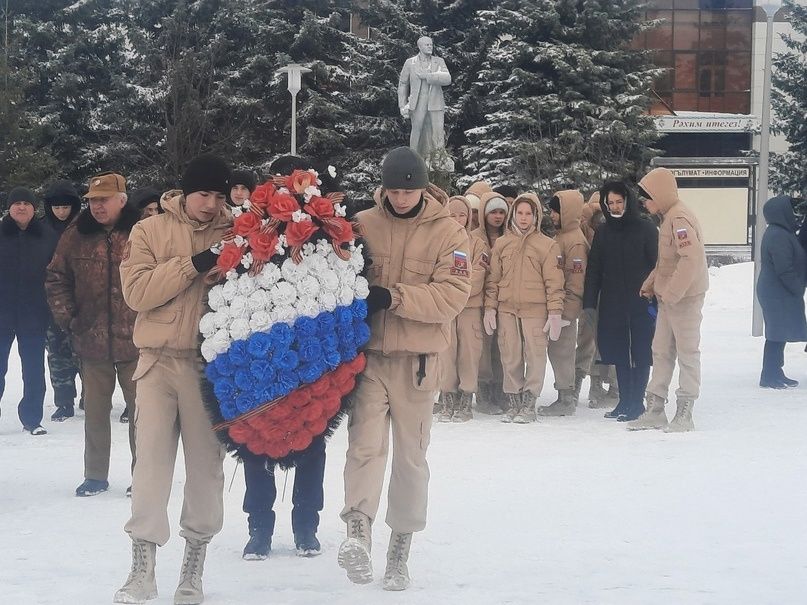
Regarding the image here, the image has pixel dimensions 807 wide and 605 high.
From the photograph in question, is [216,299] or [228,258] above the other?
[228,258]

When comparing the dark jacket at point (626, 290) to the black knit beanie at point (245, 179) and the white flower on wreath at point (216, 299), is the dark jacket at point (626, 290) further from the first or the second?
the white flower on wreath at point (216, 299)

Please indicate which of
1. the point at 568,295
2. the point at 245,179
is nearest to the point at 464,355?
the point at 568,295

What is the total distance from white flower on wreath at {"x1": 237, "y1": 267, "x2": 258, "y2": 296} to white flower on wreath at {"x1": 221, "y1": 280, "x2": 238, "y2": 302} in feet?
0.07

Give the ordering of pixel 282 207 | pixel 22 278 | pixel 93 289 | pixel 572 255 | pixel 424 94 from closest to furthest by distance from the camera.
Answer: pixel 282 207
pixel 93 289
pixel 22 278
pixel 572 255
pixel 424 94

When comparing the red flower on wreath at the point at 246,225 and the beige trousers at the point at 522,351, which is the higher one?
the red flower on wreath at the point at 246,225

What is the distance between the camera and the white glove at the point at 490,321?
36.4 ft

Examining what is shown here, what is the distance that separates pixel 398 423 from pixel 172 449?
1.03 metres

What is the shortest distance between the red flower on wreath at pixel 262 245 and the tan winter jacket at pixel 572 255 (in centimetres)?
629

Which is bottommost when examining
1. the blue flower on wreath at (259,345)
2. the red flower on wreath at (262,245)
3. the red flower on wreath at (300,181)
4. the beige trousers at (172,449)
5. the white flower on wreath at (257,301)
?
the beige trousers at (172,449)

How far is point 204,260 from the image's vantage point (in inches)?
207

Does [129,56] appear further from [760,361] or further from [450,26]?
[760,361]

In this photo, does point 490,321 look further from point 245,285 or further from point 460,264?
point 245,285

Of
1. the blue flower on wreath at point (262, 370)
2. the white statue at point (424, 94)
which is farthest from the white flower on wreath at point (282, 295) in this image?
the white statue at point (424, 94)

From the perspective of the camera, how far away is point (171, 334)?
5363mm
